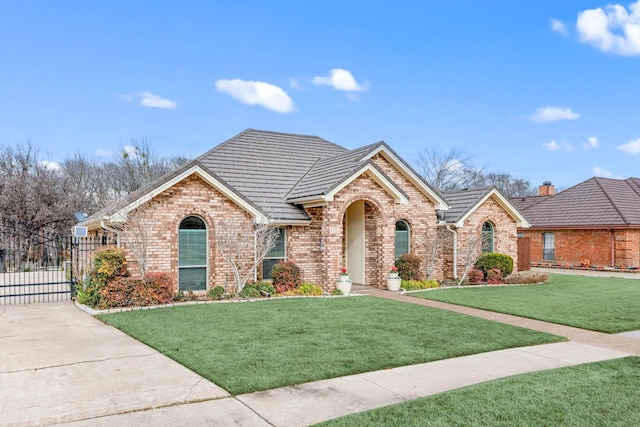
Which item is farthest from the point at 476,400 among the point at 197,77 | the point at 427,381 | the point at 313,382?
the point at 197,77

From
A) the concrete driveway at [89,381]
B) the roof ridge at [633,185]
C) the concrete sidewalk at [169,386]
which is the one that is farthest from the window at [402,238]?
the roof ridge at [633,185]

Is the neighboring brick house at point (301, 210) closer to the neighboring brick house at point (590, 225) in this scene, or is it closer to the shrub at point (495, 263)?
the shrub at point (495, 263)

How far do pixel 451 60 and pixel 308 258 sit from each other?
11.3 m

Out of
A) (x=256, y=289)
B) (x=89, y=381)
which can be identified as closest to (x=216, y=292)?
(x=256, y=289)

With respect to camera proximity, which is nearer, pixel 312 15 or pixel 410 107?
pixel 312 15

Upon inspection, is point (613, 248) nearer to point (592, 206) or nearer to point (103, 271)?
point (592, 206)

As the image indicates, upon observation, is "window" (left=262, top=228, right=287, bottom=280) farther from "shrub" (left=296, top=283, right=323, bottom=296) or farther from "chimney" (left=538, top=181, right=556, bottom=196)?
"chimney" (left=538, top=181, right=556, bottom=196)

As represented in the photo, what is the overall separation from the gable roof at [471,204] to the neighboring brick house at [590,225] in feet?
26.1

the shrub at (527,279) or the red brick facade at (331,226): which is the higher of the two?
the red brick facade at (331,226)

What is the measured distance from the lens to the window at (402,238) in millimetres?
19078

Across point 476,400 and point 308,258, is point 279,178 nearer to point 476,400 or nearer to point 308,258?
point 308,258

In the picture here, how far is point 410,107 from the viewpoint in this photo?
27.6 m

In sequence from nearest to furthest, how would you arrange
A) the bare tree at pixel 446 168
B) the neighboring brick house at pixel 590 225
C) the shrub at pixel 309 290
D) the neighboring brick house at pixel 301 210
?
the neighboring brick house at pixel 301 210 → the shrub at pixel 309 290 → the neighboring brick house at pixel 590 225 → the bare tree at pixel 446 168

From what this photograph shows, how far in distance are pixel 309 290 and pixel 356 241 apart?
4.10 metres
